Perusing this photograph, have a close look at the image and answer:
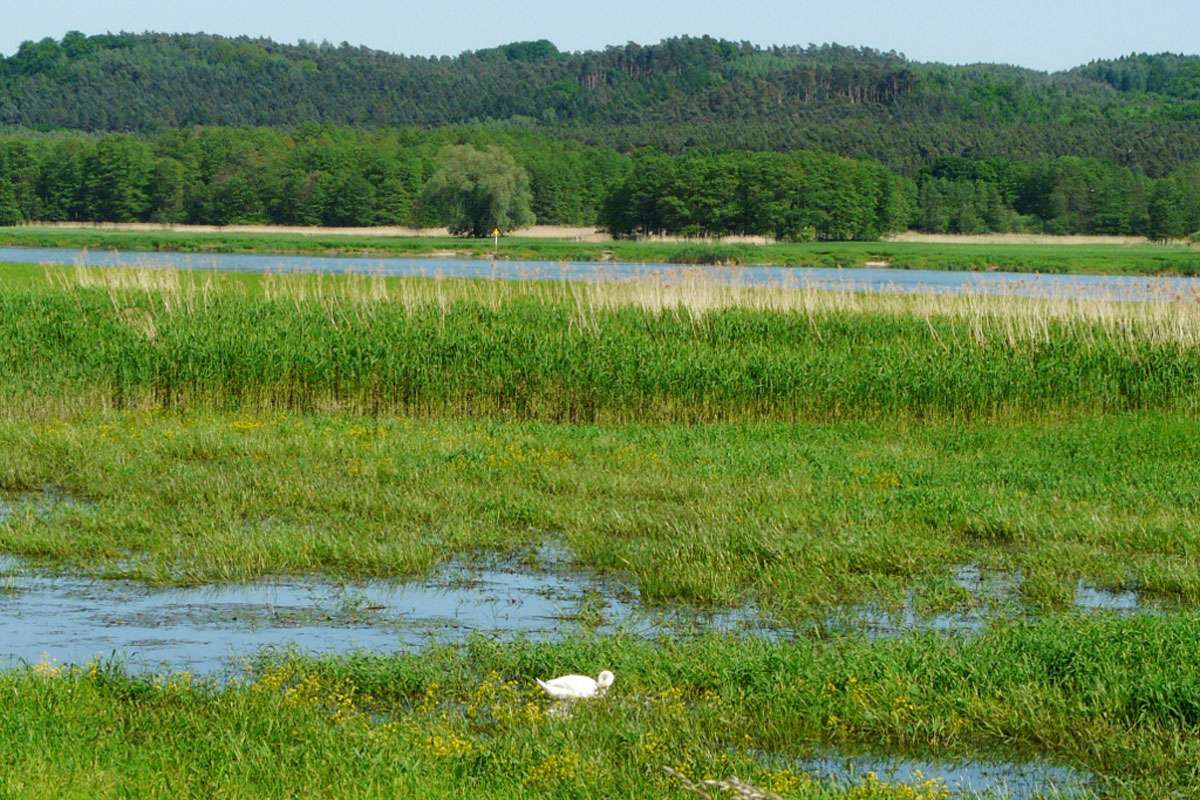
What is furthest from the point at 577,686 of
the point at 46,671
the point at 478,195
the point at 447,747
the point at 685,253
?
the point at 478,195

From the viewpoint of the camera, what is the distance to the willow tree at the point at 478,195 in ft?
363

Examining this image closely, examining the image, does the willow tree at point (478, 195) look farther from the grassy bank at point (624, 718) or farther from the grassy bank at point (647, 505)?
the grassy bank at point (624, 718)

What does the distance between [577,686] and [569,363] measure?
14.1 meters

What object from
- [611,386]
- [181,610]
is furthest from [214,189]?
[181,610]

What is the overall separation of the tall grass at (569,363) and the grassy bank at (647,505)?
2.33m

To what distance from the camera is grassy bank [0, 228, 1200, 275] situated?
82438mm

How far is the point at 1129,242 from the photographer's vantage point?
12438cm

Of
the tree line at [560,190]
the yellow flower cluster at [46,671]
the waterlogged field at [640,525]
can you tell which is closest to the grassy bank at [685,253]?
the tree line at [560,190]

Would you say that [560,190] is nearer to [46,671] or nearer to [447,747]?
[46,671]

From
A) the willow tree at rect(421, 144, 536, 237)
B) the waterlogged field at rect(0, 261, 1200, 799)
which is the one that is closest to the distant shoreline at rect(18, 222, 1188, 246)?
the willow tree at rect(421, 144, 536, 237)

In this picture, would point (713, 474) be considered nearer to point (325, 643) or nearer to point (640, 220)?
point (325, 643)

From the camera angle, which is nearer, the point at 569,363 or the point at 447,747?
the point at 447,747

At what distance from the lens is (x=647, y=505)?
14.2m

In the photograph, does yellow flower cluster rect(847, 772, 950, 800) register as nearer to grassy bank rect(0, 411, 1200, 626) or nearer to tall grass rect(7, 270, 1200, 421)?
grassy bank rect(0, 411, 1200, 626)
